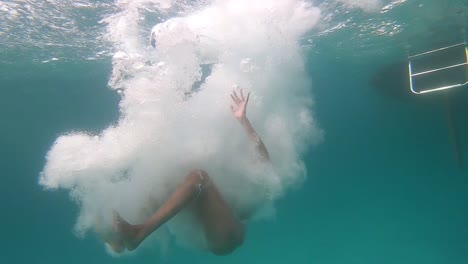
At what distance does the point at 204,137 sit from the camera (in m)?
6.69

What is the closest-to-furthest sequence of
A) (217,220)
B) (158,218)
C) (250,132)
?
(158,218) → (217,220) → (250,132)

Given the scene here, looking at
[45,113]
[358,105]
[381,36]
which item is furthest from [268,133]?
[358,105]

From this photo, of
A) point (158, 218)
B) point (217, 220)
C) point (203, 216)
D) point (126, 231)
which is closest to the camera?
point (126, 231)

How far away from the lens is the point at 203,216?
5.75 m

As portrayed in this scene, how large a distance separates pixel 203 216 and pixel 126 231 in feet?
5.09

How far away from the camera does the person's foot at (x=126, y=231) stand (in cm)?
458

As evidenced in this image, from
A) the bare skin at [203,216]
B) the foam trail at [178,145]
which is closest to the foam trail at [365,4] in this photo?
the foam trail at [178,145]

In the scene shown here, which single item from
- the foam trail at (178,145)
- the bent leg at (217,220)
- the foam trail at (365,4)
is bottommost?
the bent leg at (217,220)

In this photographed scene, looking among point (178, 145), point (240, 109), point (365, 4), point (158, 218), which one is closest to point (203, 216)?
point (158, 218)

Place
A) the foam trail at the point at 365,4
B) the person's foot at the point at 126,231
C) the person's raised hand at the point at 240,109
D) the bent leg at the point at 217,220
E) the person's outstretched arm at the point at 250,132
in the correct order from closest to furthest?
the person's foot at the point at 126,231, the bent leg at the point at 217,220, the person's outstretched arm at the point at 250,132, the person's raised hand at the point at 240,109, the foam trail at the point at 365,4

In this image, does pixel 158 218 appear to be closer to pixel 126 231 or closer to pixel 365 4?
pixel 126 231

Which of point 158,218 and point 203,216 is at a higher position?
point 158,218

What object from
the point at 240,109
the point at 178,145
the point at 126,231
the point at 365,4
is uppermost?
the point at 365,4

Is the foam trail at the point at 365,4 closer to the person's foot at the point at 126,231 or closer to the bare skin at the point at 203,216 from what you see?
the bare skin at the point at 203,216
